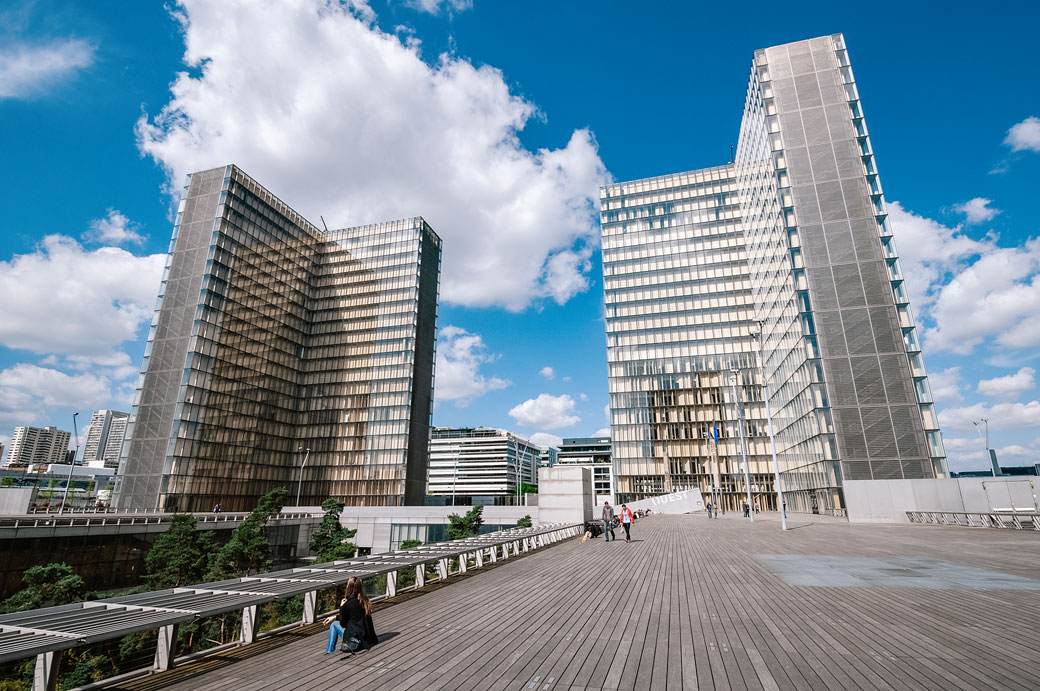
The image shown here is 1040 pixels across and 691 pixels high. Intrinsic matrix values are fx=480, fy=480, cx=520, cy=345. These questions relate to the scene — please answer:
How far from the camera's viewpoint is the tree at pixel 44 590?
2791 centimetres

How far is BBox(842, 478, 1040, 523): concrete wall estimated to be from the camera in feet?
103

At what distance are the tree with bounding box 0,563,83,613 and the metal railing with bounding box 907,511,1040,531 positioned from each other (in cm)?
5285

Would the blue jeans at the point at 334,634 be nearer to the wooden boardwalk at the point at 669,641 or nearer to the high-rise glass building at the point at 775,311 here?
the wooden boardwalk at the point at 669,641

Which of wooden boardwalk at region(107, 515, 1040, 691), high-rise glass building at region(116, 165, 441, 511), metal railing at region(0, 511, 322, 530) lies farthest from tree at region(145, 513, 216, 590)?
wooden boardwalk at region(107, 515, 1040, 691)

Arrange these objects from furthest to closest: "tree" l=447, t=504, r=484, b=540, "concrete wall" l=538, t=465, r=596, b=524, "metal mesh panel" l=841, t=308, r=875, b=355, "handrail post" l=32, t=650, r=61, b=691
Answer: "metal mesh panel" l=841, t=308, r=875, b=355 → "tree" l=447, t=504, r=484, b=540 → "concrete wall" l=538, t=465, r=596, b=524 → "handrail post" l=32, t=650, r=61, b=691

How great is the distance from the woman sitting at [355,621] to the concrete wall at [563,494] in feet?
80.5

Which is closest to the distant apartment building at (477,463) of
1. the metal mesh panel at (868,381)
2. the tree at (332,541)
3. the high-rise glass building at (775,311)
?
the high-rise glass building at (775,311)

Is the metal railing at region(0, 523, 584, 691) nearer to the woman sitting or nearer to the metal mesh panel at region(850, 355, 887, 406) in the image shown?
the woman sitting

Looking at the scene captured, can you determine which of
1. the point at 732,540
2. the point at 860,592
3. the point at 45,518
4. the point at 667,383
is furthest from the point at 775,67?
the point at 45,518

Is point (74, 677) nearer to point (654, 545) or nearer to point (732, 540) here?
point (654, 545)

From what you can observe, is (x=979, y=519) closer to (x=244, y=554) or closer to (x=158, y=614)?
(x=158, y=614)

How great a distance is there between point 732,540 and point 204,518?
57764mm

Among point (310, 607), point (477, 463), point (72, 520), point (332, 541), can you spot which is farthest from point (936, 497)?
point (477, 463)

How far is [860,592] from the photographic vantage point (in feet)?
34.8
